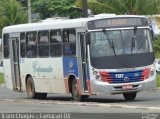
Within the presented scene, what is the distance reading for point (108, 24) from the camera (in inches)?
967

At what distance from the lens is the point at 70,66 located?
25.7m

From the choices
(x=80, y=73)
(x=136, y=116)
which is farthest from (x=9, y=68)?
(x=136, y=116)

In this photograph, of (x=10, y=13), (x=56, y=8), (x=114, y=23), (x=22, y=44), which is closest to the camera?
(x=114, y=23)

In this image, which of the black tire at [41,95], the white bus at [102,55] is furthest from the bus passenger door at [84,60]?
the black tire at [41,95]

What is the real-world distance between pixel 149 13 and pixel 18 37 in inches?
693

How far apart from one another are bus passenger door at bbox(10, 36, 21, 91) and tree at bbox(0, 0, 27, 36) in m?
42.4

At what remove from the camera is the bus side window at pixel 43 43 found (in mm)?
27547

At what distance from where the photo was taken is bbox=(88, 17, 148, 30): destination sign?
2448cm

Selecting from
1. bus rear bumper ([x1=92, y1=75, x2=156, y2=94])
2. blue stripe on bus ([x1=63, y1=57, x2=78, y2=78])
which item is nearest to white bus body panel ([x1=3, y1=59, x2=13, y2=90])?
blue stripe on bus ([x1=63, y1=57, x2=78, y2=78])

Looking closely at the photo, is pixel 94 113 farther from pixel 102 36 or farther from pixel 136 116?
pixel 102 36

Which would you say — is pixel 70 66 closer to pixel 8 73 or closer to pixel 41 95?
pixel 41 95

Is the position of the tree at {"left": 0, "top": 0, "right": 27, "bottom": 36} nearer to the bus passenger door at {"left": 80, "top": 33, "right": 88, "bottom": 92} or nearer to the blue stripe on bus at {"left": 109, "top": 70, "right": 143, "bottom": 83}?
the bus passenger door at {"left": 80, "top": 33, "right": 88, "bottom": 92}

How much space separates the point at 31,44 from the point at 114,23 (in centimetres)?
521

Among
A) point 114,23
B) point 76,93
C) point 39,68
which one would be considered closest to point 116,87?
point 76,93
